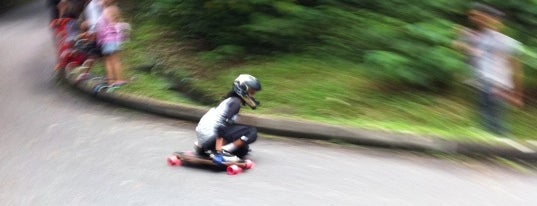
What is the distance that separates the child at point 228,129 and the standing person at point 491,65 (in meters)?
2.65

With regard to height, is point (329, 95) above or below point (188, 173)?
above

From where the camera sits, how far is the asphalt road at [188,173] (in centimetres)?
658

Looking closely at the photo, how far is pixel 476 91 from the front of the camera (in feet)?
30.4

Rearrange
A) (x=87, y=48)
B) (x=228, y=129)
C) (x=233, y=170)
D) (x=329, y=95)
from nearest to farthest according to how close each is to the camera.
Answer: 1. (x=233, y=170)
2. (x=228, y=129)
3. (x=329, y=95)
4. (x=87, y=48)

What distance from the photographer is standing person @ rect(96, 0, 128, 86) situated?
35.4ft

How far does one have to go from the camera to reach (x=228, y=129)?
293 inches

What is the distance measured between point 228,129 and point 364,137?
170 centimetres

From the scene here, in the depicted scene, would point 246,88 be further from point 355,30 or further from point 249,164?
point 355,30

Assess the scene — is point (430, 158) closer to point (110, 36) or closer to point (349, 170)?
point (349, 170)

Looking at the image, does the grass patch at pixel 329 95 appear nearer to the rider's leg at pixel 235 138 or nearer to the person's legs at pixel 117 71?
the person's legs at pixel 117 71

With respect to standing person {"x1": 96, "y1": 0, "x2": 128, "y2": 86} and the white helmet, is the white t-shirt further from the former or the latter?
standing person {"x1": 96, "y1": 0, "x2": 128, "y2": 86}

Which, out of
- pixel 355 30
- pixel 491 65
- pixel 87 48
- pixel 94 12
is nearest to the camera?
pixel 491 65

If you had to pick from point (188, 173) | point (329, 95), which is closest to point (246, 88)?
point (188, 173)

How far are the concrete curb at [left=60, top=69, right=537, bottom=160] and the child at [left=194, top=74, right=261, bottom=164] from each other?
4.11 ft
